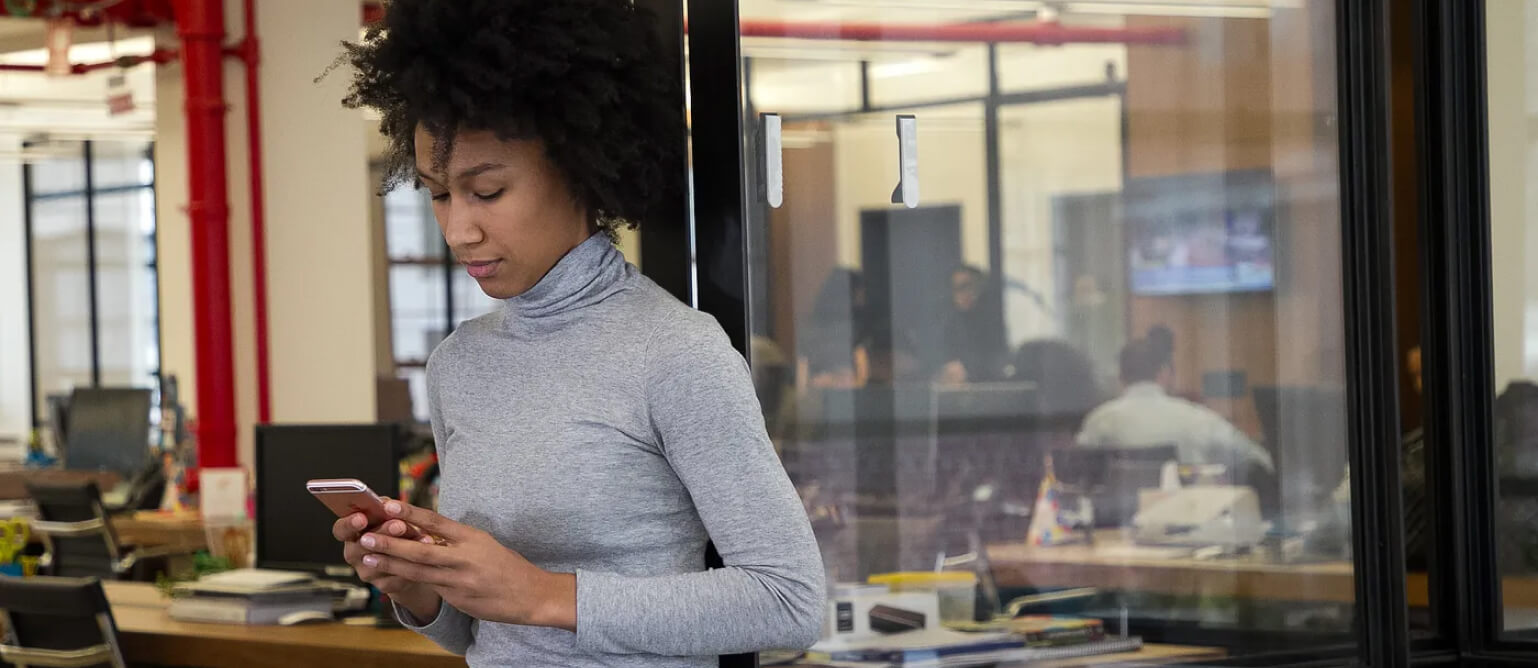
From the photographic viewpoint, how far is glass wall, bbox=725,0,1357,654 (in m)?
2.73

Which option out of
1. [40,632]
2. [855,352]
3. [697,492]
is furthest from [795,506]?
[40,632]

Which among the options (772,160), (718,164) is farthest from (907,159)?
(718,164)

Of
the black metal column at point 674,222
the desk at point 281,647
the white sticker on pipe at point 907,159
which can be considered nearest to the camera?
the black metal column at point 674,222

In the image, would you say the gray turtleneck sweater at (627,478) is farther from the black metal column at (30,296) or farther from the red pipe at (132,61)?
the black metal column at (30,296)

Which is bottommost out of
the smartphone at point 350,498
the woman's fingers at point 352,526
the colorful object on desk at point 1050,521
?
the colorful object on desk at point 1050,521

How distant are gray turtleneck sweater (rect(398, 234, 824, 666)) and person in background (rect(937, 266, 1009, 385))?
1244mm

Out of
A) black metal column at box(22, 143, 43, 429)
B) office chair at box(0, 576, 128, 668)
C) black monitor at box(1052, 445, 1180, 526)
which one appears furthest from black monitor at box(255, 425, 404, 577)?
black metal column at box(22, 143, 43, 429)

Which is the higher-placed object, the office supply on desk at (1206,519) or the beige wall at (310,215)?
the beige wall at (310,215)

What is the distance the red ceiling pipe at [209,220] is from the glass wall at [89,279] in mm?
7342

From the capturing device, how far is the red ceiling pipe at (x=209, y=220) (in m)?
6.82

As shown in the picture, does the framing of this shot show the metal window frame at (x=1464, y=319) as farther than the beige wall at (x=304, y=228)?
No

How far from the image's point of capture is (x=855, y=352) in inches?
111

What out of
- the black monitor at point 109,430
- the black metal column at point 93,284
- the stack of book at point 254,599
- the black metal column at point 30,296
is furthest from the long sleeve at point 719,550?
the black metal column at point 30,296

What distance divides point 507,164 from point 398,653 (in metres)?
1.58
